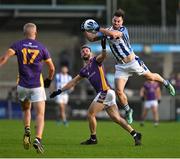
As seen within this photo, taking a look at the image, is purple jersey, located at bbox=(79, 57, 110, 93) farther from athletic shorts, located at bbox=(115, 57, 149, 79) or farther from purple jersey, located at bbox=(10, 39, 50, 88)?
purple jersey, located at bbox=(10, 39, 50, 88)

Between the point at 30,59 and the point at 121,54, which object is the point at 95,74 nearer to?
the point at 121,54

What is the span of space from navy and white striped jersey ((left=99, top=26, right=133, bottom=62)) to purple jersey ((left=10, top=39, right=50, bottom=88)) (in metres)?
2.35

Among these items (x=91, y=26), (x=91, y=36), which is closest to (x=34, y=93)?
(x=91, y=26)

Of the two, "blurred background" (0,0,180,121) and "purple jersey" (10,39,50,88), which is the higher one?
"purple jersey" (10,39,50,88)

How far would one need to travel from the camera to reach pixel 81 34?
159 feet

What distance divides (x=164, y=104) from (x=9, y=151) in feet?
74.5

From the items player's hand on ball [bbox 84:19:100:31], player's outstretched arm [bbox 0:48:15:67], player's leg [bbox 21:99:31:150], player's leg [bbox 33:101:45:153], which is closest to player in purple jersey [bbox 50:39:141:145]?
player's hand on ball [bbox 84:19:100:31]

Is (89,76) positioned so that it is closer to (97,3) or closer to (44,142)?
(44,142)

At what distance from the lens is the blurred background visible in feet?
151

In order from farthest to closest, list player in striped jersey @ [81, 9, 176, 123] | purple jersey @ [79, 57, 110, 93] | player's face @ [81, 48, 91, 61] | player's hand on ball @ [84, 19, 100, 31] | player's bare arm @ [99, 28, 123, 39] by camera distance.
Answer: player's face @ [81, 48, 91, 61]
purple jersey @ [79, 57, 110, 93]
player in striped jersey @ [81, 9, 176, 123]
player's bare arm @ [99, 28, 123, 39]
player's hand on ball @ [84, 19, 100, 31]

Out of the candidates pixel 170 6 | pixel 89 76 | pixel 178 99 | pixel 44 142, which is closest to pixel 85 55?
pixel 89 76

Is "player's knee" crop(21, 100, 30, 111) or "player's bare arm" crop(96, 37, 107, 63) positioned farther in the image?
"player's bare arm" crop(96, 37, 107, 63)

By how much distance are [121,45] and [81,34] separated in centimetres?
3162

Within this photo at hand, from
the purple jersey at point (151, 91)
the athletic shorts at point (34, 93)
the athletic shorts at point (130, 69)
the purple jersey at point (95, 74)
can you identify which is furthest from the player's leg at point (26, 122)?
the purple jersey at point (151, 91)
